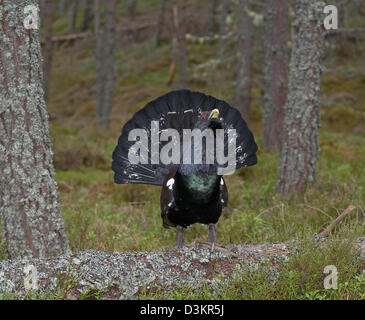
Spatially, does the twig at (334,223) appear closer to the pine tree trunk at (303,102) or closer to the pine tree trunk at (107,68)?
the pine tree trunk at (303,102)

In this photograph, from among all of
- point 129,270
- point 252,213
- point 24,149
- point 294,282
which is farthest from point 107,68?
point 294,282

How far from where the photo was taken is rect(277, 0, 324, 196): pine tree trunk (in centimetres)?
604

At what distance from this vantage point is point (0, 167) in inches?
154

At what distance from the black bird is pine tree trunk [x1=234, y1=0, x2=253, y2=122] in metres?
7.34

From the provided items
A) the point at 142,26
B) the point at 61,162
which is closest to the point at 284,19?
the point at 61,162

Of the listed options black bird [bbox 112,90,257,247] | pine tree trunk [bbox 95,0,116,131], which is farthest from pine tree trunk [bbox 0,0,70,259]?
pine tree trunk [bbox 95,0,116,131]

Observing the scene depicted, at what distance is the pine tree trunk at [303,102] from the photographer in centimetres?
604

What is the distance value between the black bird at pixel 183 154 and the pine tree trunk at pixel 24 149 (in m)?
0.80

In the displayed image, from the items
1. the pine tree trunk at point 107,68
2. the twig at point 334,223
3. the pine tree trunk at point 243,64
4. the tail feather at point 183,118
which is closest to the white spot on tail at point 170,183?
the tail feather at point 183,118

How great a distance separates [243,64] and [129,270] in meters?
9.52

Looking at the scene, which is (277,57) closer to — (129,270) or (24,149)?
(24,149)

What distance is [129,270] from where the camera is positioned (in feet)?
9.84

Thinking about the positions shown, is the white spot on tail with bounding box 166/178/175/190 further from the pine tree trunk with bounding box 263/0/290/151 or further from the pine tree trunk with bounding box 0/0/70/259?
the pine tree trunk with bounding box 263/0/290/151

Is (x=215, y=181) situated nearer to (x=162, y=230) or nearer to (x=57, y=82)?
(x=162, y=230)
